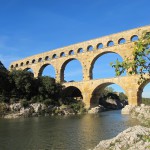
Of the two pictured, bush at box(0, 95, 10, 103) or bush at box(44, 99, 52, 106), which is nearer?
bush at box(0, 95, 10, 103)

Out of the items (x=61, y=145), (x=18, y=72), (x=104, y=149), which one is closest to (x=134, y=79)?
(x=18, y=72)

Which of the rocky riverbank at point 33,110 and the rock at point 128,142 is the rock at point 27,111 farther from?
the rock at point 128,142

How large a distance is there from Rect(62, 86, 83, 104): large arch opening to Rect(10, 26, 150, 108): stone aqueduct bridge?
1723 millimetres

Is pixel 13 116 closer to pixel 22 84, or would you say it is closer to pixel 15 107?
pixel 15 107

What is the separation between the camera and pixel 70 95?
61.5 m

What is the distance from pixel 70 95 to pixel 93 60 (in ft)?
37.6

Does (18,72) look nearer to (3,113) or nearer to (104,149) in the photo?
(3,113)

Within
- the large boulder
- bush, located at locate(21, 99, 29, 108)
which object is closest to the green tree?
bush, located at locate(21, 99, 29, 108)

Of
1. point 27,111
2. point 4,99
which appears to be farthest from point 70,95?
point 27,111

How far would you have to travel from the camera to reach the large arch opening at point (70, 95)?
2158 inches

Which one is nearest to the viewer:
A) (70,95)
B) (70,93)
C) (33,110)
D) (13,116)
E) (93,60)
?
(13,116)

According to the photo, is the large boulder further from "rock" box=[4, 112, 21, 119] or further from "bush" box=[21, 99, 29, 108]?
"rock" box=[4, 112, 21, 119]

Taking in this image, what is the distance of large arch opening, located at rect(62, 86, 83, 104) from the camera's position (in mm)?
54812

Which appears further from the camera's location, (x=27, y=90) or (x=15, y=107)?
(x=27, y=90)
